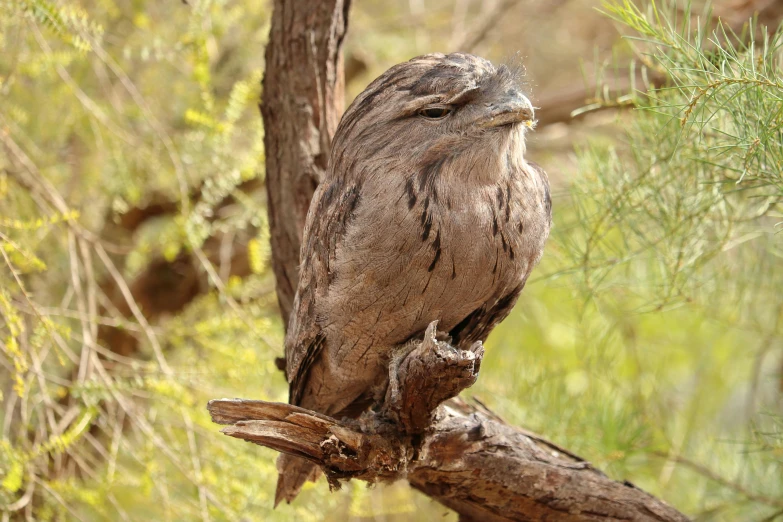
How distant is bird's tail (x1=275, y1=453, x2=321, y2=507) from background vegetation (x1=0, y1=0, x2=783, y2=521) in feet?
0.85

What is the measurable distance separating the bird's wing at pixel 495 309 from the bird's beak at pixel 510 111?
216 millimetres

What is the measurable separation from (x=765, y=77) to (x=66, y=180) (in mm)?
3287

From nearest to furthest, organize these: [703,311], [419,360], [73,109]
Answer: [419,360] → [703,311] → [73,109]

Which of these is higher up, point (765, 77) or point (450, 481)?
point (765, 77)

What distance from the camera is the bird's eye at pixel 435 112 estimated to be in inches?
64.9

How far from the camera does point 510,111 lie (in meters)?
1.58

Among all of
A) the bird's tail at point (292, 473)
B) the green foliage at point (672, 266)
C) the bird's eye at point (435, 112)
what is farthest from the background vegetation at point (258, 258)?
the bird's eye at point (435, 112)

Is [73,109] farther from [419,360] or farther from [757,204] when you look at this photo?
[757,204]

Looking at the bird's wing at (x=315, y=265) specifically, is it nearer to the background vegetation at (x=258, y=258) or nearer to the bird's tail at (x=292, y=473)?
the bird's tail at (x=292, y=473)

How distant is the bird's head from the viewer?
1625mm

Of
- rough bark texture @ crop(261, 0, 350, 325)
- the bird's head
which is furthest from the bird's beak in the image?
rough bark texture @ crop(261, 0, 350, 325)

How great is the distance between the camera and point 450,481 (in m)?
2.01

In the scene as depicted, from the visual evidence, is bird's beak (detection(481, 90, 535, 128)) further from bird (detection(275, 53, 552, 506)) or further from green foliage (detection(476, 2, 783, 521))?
green foliage (detection(476, 2, 783, 521))

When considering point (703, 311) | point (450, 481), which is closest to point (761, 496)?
point (703, 311)
